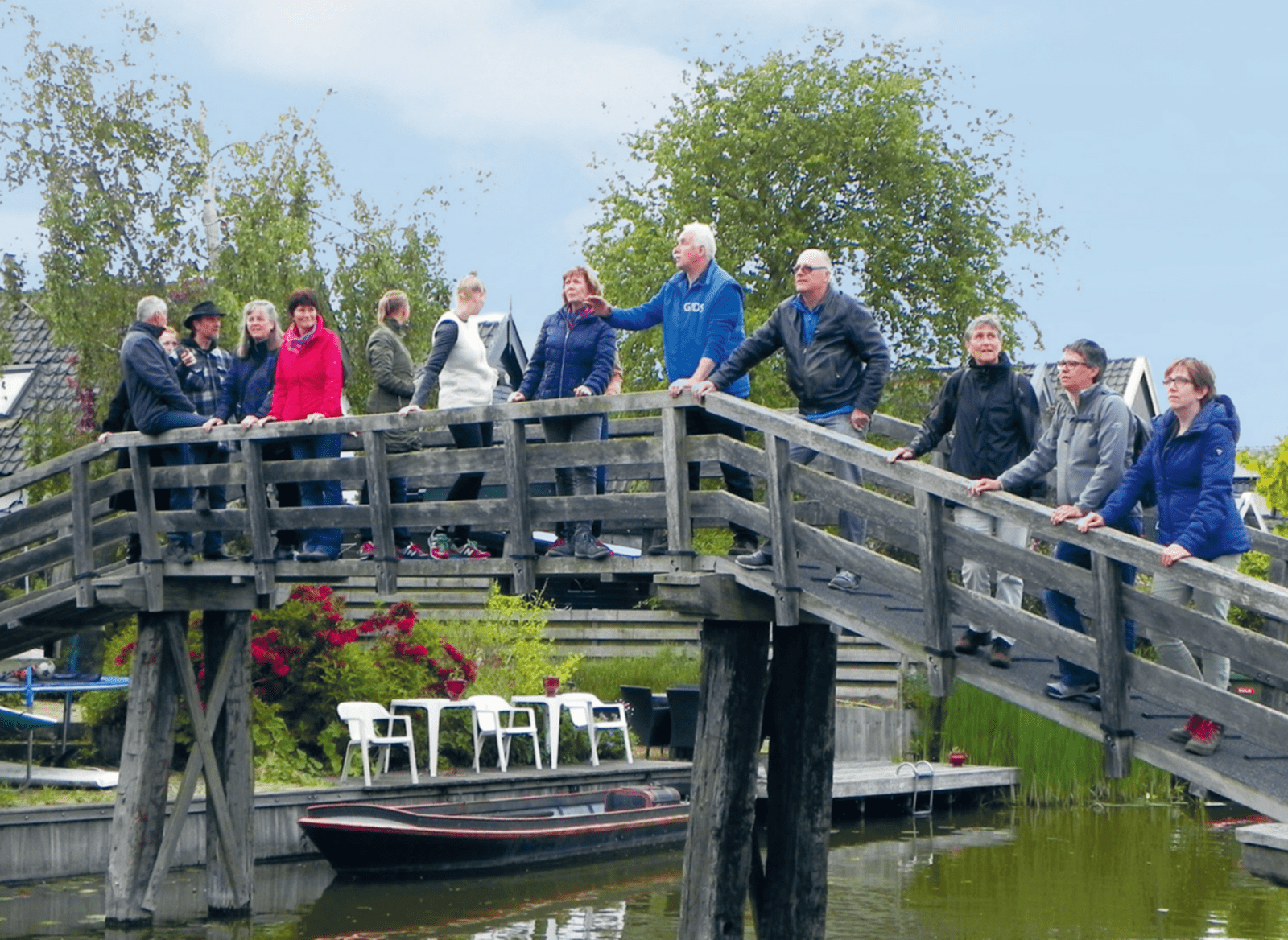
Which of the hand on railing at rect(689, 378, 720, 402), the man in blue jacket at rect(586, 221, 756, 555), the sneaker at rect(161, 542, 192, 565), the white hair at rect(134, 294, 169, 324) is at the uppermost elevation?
the white hair at rect(134, 294, 169, 324)

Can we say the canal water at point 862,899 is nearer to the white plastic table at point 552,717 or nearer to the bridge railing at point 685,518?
the white plastic table at point 552,717

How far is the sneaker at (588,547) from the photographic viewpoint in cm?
975

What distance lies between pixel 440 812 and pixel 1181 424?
10555mm

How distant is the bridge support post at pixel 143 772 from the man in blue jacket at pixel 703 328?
5.37 m

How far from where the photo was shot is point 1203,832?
1948cm

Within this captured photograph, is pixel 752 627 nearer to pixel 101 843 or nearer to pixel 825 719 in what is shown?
pixel 825 719

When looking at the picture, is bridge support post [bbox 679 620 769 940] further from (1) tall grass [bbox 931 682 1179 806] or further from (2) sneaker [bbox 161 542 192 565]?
(1) tall grass [bbox 931 682 1179 806]

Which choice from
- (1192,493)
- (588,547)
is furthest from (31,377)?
(1192,493)

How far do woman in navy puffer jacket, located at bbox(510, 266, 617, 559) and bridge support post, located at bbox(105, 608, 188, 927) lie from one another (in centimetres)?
420

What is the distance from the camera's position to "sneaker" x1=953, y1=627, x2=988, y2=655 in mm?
8094

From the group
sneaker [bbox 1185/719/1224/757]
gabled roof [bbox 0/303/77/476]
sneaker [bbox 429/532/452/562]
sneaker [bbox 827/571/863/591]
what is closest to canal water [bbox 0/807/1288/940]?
sneaker [bbox 429/532/452/562]

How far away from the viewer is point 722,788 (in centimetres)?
968

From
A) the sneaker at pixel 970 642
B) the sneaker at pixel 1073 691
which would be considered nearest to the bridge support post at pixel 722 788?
the sneaker at pixel 970 642

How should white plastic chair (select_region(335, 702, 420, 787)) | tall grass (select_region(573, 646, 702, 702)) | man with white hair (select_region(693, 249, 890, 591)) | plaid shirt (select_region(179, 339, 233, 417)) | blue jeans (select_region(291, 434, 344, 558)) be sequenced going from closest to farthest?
man with white hair (select_region(693, 249, 890, 591)) < blue jeans (select_region(291, 434, 344, 558)) < plaid shirt (select_region(179, 339, 233, 417)) < white plastic chair (select_region(335, 702, 420, 787)) < tall grass (select_region(573, 646, 702, 702))
